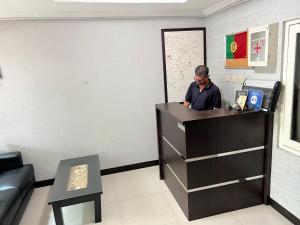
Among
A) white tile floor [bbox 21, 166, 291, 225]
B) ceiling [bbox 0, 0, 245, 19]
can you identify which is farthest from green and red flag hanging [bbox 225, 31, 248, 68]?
white tile floor [bbox 21, 166, 291, 225]

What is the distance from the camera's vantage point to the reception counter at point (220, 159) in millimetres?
2273

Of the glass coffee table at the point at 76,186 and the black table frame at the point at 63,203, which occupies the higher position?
the glass coffee table at the point at 76,186

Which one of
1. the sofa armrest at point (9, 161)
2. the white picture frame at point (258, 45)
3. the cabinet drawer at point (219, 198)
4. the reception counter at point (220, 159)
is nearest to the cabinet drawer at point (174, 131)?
the reception counter at point (220, 159)

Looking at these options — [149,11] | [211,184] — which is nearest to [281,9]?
[149,11]

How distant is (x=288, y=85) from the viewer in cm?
220

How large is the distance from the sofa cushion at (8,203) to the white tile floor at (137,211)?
1.24 ft

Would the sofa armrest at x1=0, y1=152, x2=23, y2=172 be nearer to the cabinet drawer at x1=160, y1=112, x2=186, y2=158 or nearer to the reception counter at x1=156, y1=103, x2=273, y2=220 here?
the cabinet drawer at x1=160, y1=112, x2=186, y2=158

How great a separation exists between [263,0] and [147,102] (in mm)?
2009

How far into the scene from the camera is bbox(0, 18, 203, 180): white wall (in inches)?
119

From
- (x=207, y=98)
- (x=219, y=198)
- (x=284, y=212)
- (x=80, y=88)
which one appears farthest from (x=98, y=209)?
(x=284, y=212)

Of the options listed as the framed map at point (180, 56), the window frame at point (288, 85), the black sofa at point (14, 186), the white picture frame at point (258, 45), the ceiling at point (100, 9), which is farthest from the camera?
the framed map at point (180, 56)

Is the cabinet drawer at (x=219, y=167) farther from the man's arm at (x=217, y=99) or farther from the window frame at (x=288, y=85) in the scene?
the man's arm at (x=217, y=99)

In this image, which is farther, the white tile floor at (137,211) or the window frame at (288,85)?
the white tile floor at (137,211)

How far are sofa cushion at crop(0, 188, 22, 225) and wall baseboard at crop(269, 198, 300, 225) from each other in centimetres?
278
